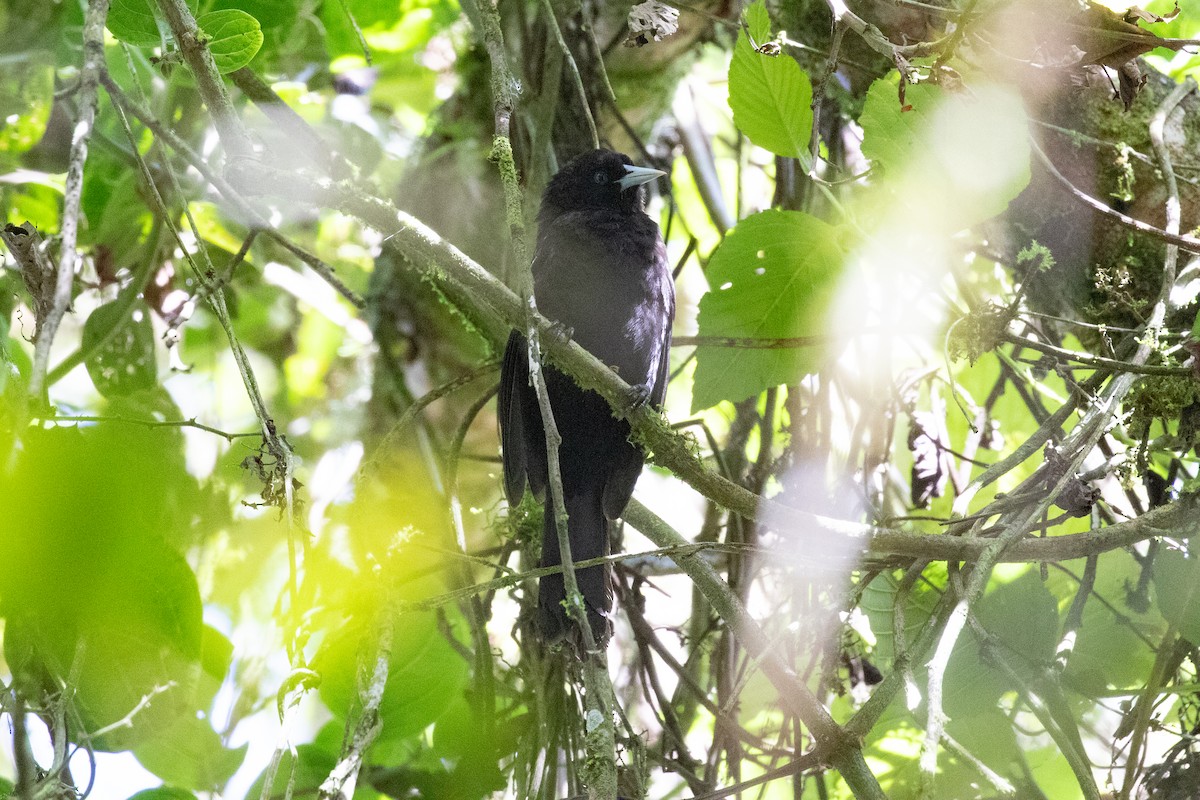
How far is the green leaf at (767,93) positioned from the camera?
85.7 inches

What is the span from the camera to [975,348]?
2.22 meters

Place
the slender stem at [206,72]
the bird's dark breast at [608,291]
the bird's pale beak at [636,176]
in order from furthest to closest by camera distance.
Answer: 1. the bird's pale beak at [636,176]
2. the bird's dark breast at [608,291]
3. the slender stem at [206,72]

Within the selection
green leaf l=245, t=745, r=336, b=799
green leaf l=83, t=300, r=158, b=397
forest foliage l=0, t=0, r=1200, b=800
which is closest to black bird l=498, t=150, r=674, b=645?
forest foliage l=0, t=0, r=1200, b=800

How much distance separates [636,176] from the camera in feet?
10.9

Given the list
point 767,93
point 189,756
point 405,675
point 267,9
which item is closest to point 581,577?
point 405,675

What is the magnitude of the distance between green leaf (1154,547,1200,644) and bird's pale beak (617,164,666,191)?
1896mm

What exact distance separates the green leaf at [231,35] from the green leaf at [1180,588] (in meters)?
2.34

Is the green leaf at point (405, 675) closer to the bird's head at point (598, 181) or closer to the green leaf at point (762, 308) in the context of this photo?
the green leaf at point (762, 308)

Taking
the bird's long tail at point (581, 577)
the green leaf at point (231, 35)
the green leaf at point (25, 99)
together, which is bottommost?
the bird's long tail at point (581, 577)

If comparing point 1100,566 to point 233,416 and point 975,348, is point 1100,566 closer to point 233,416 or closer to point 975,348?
point 975,348

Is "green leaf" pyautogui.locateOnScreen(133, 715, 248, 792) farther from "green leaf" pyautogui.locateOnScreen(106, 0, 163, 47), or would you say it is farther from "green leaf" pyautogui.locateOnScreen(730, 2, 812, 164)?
"green leaf" pyautogui.locateOnScreen(730, 2, 812, 164)

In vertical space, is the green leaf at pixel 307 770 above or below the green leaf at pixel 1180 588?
below

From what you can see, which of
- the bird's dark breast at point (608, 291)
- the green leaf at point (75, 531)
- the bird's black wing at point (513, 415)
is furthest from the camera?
the bird's dark breast at point (608, 291)

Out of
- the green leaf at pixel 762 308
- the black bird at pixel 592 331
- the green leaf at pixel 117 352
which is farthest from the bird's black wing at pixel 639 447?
the green leaf at pixel 117 352
